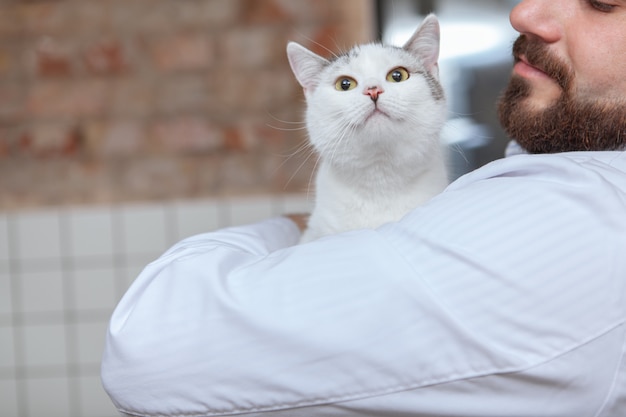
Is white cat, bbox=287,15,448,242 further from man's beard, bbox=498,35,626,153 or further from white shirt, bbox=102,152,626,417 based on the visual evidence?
white shirt, bbox=102,152,626,417

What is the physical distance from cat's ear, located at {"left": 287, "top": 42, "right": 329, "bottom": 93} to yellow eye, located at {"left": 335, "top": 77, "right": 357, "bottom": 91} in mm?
84

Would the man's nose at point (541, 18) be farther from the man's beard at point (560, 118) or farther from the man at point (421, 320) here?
the man at point (421, 320)

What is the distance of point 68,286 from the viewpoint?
215 centimetres

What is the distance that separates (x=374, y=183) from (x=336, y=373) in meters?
0.45

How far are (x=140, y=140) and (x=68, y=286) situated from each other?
548 millimetres

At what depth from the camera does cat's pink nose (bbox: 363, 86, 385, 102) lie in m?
0.96

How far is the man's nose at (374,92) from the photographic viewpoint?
0.96m

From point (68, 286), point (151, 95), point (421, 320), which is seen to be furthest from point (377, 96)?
point (68, 286)

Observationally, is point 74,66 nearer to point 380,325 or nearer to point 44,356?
point 44,356

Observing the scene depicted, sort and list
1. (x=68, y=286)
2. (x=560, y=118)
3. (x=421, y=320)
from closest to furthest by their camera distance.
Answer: (x=421, y=320)
(x=560, y=118)
(x=68, y=286)

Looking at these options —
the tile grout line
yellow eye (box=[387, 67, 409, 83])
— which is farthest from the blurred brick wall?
yellow eye (box=[387, 67, 409, 83])

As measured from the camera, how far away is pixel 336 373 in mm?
624

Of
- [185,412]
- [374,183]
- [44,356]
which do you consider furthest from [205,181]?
[185,412]

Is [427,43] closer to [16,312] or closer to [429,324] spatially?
[429,324]
